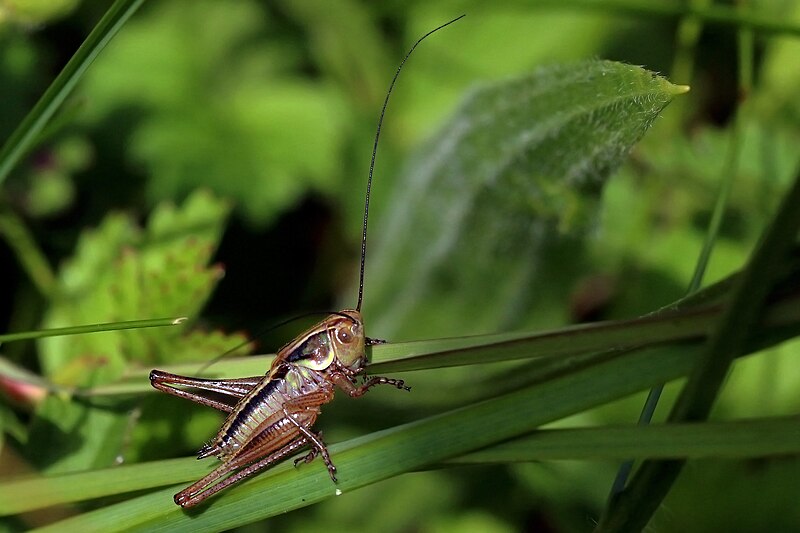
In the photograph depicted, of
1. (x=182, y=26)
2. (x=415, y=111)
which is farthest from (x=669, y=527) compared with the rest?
(x=182, y=26)

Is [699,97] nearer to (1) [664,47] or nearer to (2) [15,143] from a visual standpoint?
(1) [664,47]

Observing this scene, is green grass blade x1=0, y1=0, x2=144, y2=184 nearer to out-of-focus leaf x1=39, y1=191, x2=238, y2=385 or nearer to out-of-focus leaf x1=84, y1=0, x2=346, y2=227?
out-of-focus leaf x1=39, y1=191, x2=238, y2=385

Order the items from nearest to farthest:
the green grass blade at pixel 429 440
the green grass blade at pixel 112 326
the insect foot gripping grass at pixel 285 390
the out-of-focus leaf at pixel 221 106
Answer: the green grass blade at pixel 429 440
the green grass blade at pixel 112 326
the insect foot gripping grass at pixel 285 390
the out-of-focus leaf at pixel 221 106

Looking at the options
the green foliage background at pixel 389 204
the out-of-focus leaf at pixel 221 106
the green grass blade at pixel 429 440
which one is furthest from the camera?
the out-of-focus leaf at pixel 221 106

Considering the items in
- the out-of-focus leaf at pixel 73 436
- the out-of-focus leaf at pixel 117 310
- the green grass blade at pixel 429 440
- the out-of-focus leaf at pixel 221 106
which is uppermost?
the out-of-focus leaf at pixel 221 106

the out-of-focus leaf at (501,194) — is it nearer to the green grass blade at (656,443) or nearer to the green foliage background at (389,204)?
the green foliage background at (389,204)

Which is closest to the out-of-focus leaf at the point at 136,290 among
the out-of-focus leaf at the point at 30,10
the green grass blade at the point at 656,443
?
the out-of-focus leaf at the point at 30,10

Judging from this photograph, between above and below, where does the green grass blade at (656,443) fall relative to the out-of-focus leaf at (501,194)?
below

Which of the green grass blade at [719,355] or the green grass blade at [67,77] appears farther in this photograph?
the green grass blade at [67,77]
